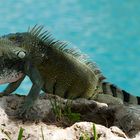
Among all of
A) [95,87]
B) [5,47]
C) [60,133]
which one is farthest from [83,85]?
[60,133]

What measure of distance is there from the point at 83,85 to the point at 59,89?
0.46m

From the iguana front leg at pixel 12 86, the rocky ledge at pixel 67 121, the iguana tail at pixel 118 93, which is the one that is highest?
the iguana tail at pixel 118 93

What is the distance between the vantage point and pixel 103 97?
30.2 feet

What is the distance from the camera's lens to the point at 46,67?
857 centimetres

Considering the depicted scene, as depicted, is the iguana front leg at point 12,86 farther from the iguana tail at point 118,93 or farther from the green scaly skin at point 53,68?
the iguana tail at point 118,93

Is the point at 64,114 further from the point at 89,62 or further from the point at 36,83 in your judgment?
the point at 89,62

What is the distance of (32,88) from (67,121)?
78 cm

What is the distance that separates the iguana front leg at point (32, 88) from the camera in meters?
7.12

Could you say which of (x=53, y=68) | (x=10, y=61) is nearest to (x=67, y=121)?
(x=10, y=61)

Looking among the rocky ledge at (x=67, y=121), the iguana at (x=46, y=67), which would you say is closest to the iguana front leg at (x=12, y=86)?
the iguana at (x=46, y=67)

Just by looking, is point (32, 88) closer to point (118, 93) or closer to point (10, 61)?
point (10, 61)

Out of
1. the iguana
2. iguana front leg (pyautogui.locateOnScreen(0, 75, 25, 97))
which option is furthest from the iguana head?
iguana front leg (pyautogui.locateOnScreen(0, 75, 25, 97))

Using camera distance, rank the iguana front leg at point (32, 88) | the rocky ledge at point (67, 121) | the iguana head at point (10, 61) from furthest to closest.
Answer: the iguana head at point (10, 61) < the iguana front leg at point (32, 88) < the rocky ledge at point (67, 121)

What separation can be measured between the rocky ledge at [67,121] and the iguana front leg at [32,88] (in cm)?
9
